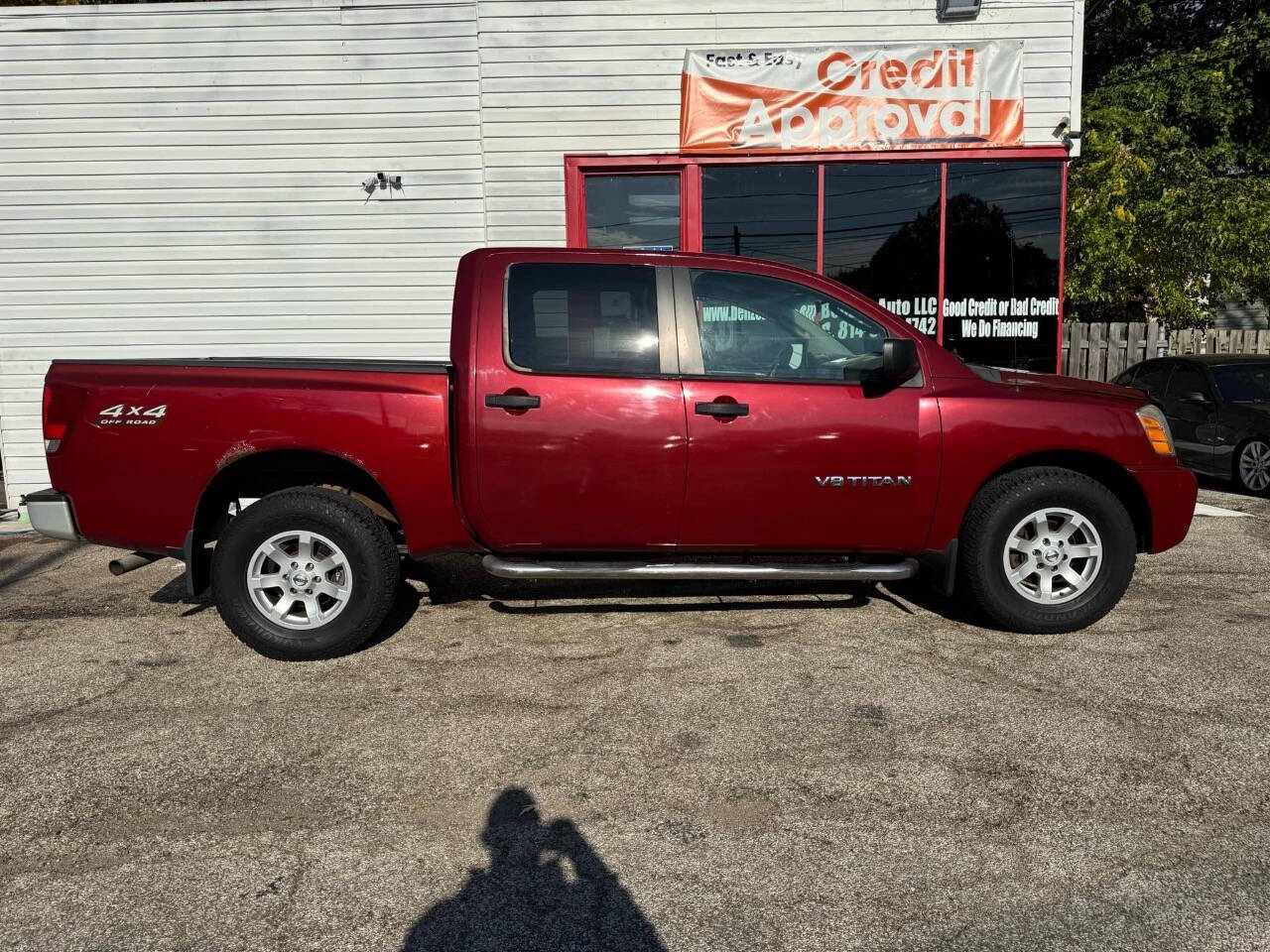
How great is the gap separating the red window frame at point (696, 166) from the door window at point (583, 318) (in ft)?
15.4

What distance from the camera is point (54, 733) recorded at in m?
3.74

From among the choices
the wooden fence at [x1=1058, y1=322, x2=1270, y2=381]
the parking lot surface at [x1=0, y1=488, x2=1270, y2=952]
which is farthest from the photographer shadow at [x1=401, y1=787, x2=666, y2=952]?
the wooden fence at [x1=1058, y1=322, x2=1270, y2=381]

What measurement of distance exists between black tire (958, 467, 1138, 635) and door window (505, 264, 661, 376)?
5.86 feet

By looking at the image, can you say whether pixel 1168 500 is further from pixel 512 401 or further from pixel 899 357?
pixel 512 401

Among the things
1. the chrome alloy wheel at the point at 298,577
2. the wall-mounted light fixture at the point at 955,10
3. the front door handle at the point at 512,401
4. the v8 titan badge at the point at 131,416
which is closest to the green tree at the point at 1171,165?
the wall-mounted light fixture at the point at 955,10

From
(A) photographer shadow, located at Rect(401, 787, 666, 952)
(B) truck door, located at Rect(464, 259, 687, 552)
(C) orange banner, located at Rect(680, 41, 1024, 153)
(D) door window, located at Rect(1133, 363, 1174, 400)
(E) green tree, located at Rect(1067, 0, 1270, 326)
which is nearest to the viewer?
(A) photographer shadow, located at Rect(401, 787, 666, 952)

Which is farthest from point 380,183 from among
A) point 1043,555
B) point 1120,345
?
point 1120,345

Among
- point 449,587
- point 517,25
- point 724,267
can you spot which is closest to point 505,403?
point 724,267

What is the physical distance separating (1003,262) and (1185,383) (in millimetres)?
2537

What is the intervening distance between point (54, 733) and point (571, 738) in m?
2.08

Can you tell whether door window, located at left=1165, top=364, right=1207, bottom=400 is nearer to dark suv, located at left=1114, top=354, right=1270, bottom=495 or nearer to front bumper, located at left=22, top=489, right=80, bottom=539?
dark suv, located at left=1114, top=354, right=1270, bottom=495

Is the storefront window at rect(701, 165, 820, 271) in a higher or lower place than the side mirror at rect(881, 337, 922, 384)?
higher

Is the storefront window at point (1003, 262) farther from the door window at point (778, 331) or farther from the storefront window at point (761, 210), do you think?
the door window at point (778, 331)

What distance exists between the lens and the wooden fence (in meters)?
12.8
